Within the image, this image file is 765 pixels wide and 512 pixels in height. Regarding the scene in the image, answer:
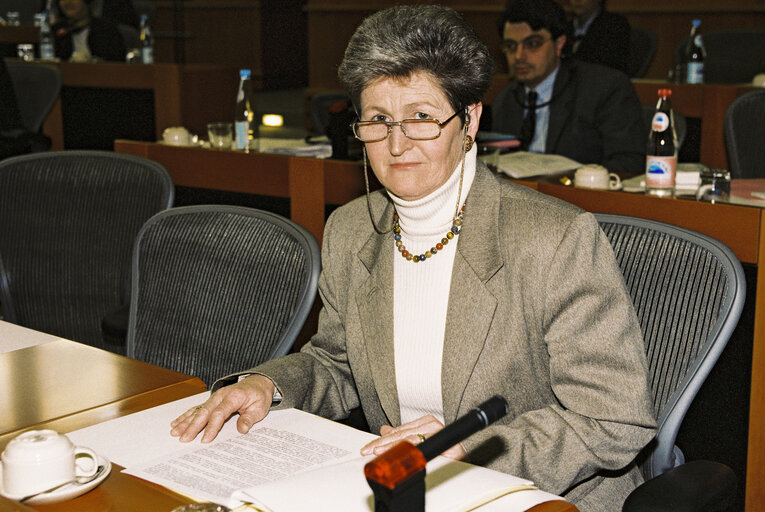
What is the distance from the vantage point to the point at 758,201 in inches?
88.5

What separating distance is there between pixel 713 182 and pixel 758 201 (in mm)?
129

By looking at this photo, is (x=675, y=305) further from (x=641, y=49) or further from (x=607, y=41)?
(x=641, y=49)

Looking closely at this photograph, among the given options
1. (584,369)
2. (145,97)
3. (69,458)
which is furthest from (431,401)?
(145,97)

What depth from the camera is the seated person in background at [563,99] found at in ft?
11.5

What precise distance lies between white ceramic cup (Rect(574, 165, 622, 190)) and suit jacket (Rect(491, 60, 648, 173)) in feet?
2.78

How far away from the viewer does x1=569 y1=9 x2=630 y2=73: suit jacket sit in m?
4.71

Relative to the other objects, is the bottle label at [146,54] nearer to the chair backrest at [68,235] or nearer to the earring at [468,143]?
the chair backrest at [68,235]

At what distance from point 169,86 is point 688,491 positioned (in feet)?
15.7

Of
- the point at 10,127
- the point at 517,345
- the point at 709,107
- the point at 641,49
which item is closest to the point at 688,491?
the point at 517,345

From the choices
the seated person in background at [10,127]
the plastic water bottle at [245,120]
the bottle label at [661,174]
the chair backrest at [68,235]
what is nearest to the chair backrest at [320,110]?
the plastic water bottle at [245,120]

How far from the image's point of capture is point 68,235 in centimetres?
265

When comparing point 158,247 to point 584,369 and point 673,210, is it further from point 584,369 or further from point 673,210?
point 673,210

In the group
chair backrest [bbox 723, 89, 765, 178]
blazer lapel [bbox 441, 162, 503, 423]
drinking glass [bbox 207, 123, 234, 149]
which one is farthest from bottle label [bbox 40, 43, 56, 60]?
blazer lapel [bbox 441, 162, 503, 423]

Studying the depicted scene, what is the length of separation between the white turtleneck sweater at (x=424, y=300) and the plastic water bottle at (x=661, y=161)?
3.18 feet
